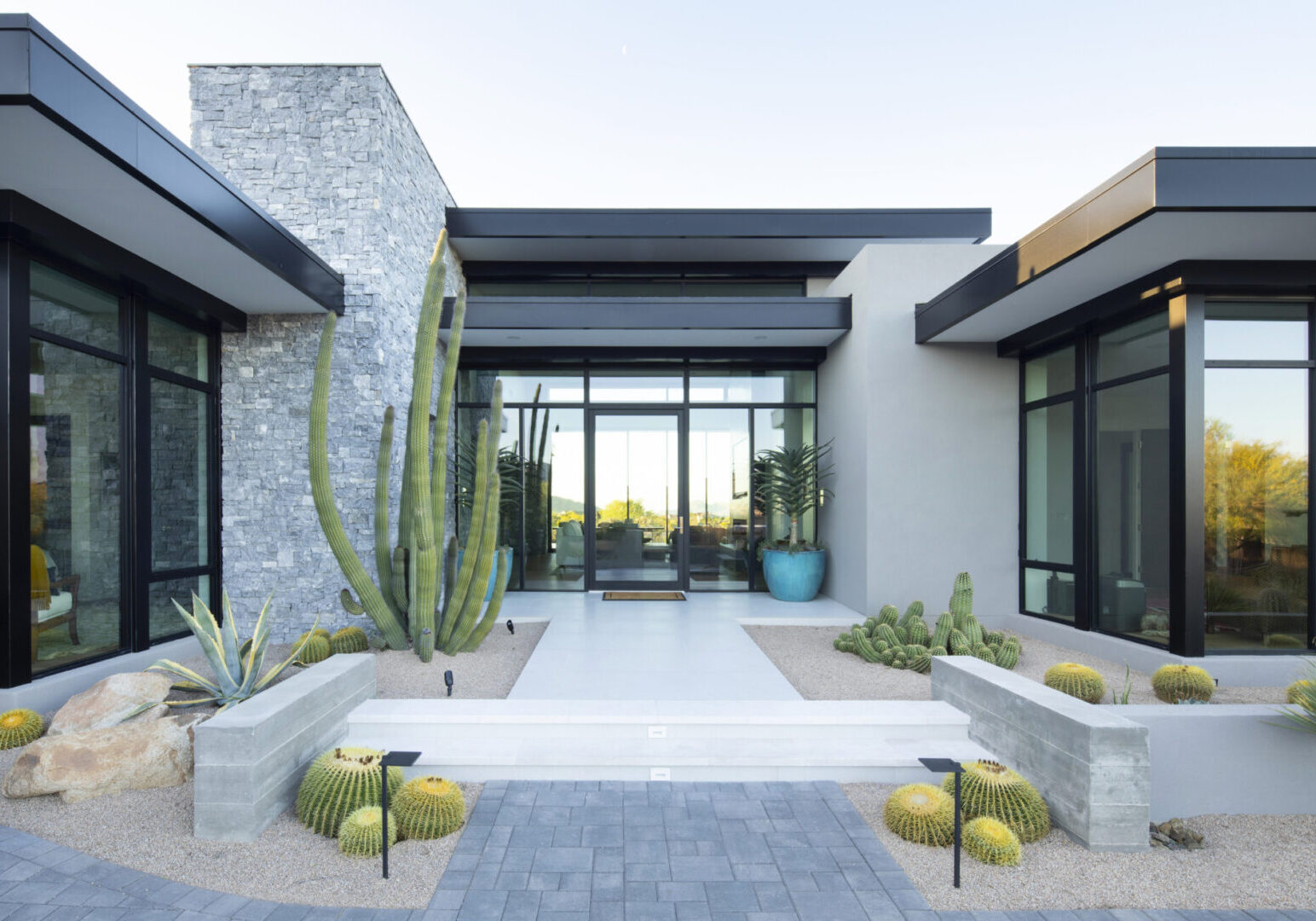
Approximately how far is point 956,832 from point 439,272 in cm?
474

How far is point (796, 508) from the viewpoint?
8.00 m

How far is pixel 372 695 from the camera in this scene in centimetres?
403

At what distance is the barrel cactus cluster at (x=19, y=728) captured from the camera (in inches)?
139

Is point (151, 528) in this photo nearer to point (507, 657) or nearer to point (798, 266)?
point (507, 657)

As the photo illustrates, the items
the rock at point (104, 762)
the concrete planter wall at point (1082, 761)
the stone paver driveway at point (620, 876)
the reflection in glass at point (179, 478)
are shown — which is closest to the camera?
the stone paver driveway at point (620, 876)

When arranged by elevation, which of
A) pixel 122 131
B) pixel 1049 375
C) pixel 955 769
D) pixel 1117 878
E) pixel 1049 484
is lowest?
pixel 1117 878

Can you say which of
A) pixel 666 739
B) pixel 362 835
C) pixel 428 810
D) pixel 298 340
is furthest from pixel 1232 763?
pixel 298 340

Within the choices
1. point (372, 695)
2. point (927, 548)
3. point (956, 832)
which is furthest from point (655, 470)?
point (956, 832)

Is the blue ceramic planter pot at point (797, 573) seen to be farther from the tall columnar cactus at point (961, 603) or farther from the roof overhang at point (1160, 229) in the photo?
the roof overhang at point (1160, 229)

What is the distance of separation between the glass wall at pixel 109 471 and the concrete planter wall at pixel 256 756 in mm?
2142

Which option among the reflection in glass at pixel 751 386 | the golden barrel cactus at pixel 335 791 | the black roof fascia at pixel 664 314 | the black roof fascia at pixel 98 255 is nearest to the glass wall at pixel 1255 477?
the black roof fascia at pixel 664 314

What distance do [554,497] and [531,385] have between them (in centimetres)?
157

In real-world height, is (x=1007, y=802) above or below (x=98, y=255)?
below

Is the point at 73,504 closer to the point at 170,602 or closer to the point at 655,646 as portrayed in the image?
the point at 170,602
